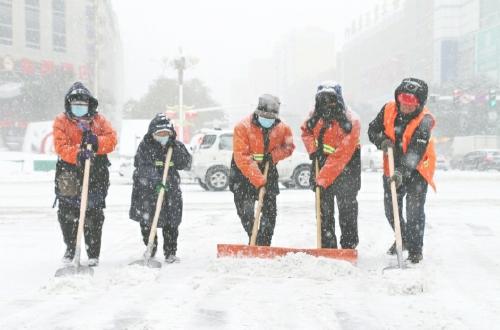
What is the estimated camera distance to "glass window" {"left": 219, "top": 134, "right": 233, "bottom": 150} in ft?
49.8

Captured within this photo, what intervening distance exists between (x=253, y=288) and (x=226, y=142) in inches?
422

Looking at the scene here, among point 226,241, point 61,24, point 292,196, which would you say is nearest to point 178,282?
point 226,241

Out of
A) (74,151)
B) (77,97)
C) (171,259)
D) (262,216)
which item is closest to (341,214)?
(262,216)

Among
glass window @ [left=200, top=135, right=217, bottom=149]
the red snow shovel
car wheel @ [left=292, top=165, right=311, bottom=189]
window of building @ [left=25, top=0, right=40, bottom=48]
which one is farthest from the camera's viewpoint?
window of building @ [left=25, top=0, right=40, bottom=48]

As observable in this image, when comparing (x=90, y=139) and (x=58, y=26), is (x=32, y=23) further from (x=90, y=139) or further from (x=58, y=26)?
(x=90, y=139)

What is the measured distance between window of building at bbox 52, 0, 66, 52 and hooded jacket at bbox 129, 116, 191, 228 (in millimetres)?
57277

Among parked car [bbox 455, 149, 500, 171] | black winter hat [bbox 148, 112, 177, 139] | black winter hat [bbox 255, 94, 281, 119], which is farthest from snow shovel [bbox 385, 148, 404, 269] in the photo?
parked car [bbox 455, 149, 500, 171]

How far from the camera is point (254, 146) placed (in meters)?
5.83

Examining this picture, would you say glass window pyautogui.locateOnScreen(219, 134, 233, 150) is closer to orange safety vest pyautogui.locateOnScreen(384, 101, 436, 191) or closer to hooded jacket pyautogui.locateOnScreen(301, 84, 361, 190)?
hooded jacket pyautogui.locateOnScreen(301, 84, 361, 190)

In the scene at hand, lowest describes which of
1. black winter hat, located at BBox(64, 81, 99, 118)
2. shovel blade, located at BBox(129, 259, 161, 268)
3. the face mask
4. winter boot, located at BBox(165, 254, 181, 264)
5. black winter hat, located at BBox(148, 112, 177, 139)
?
winter boot, located at BBox(165, 254, 181, 264)

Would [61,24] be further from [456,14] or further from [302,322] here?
[302,322]

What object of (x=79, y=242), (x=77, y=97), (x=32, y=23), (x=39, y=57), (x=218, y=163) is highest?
(x=32, y=23)

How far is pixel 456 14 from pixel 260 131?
273ft

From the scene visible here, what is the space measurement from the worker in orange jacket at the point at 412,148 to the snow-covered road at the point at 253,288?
1.36 ft
